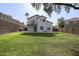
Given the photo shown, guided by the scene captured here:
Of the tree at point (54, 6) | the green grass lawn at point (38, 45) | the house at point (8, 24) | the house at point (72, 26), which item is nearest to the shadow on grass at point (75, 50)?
the green grass lawn at point (38, 45)

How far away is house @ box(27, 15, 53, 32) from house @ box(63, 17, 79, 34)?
0.22 m

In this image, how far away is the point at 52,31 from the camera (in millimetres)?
2535

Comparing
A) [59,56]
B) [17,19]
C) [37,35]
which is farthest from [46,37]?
[17,19]

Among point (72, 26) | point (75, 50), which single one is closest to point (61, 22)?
point (72, 26)

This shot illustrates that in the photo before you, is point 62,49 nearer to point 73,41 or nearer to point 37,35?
point 73,41

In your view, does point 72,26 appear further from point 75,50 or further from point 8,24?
point 8,24

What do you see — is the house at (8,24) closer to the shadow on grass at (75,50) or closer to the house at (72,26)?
the house at (72,26)

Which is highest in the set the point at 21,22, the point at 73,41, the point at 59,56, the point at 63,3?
the point at 63,3

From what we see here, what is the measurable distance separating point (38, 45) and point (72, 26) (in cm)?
53

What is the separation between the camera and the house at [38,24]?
249cm

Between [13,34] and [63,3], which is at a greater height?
[63,3]

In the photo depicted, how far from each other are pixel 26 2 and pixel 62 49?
30.0 inches

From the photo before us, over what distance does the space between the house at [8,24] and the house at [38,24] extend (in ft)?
0.50

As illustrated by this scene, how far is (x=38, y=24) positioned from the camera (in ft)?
8.25
